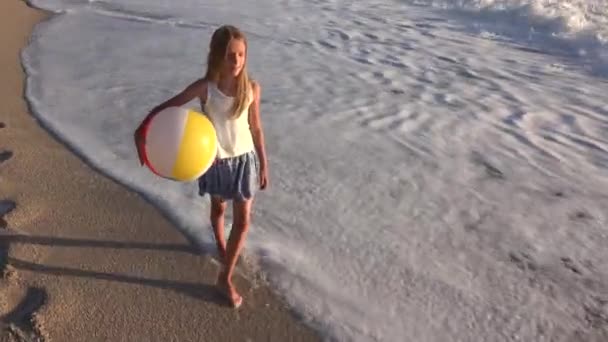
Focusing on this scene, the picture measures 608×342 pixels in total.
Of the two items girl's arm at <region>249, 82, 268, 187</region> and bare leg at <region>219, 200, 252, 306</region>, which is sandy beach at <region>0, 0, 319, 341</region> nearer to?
bare leg at <region>219, 200, 252, 306</region>

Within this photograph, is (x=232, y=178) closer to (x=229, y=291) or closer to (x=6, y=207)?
(x=229, y=291)

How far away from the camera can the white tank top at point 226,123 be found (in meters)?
2.97

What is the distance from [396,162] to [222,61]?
2267 mm

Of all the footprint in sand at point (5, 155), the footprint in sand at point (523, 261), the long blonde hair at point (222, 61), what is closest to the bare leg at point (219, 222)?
the long blonde hair at point (222, 61)

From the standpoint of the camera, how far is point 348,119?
570 cm

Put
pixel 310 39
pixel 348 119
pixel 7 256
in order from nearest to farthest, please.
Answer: pixel 7 256 < pixel 348 119 < pixel 310 39

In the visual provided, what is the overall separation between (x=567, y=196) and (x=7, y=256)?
3341 millimetres

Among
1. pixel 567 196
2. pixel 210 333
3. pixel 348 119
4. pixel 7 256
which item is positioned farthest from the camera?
pixel 348 119

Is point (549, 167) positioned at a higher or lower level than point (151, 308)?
higher

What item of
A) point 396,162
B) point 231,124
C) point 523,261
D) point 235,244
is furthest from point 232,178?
point 396,162

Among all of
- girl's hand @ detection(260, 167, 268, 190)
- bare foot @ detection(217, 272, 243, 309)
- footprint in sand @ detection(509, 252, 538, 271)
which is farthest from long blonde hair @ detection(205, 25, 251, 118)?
footprint in sand @ detection(509, 252, 538, 271)

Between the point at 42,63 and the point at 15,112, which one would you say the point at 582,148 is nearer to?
the point at 15,112

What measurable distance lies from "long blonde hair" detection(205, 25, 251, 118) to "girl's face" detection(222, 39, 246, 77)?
14 mm

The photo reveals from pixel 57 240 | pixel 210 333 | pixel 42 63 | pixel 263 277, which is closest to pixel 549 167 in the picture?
pixel 263 277
